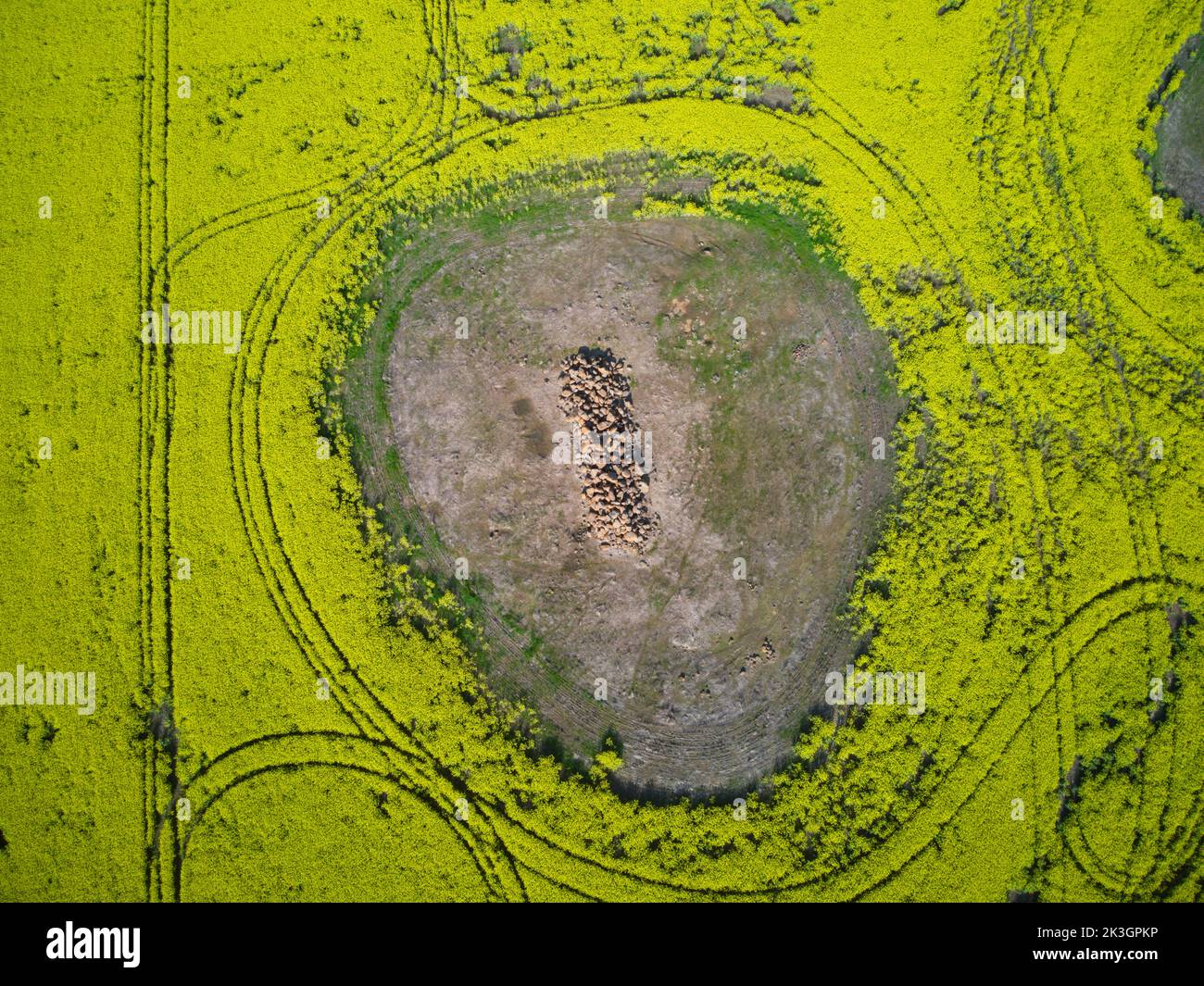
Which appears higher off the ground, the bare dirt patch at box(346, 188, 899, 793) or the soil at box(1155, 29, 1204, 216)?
the soil at box(1155, 29, 1204, 216)

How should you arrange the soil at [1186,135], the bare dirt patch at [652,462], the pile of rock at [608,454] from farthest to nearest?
the soil at [1186,135] → the bare dirt patch at [652,462] → the pile of rock at [608,454]

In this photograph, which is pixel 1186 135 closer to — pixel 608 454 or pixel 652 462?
pixel 652 462

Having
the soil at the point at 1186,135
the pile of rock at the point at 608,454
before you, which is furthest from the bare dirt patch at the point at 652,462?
the soil at the point at 1186,135

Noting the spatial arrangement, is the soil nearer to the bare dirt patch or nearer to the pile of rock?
the bare dirt patch

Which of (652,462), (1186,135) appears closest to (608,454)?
(652,462)

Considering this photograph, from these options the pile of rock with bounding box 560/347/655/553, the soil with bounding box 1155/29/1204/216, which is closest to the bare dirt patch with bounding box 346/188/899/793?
the pile of rock with bounding box 560/347/655/553

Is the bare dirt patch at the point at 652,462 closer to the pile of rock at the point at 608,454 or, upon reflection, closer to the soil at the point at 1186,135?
the pile of rock at the point at 608,454
